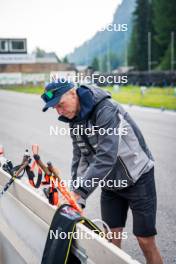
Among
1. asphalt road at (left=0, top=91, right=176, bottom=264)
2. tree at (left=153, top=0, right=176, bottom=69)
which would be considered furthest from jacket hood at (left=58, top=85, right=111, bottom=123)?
tree at (left=153, top=0, right=176, bottom=69)

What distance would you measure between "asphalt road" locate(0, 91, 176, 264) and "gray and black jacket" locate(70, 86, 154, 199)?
1.45 meters

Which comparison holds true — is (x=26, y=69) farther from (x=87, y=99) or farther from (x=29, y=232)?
(x=87, y=99)

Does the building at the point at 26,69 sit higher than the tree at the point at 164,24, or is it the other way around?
the tree at the point at 164,24

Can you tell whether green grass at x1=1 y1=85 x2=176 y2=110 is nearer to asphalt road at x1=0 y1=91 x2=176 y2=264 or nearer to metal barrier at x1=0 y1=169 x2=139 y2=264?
asphalt road at x1=0 y1=91 x2=176 y2=264

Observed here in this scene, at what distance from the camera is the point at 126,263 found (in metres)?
1.87

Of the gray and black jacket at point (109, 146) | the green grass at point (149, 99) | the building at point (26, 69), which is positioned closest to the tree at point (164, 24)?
the building at point (26, 69)

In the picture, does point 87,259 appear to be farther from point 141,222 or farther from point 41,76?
point 41,76

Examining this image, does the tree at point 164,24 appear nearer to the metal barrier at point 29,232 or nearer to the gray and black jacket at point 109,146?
the metal barrier at point 29,232

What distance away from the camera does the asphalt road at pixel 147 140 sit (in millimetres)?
4477

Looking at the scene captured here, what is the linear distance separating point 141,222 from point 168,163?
4.94 metres

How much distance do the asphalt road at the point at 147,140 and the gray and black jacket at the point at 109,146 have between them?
4.77 feet

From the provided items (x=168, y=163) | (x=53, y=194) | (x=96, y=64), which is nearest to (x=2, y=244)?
(x=53, y=194)

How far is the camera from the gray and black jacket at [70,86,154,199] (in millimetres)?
2635

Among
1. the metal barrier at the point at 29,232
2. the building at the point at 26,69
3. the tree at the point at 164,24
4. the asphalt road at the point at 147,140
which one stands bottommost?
the asphalt road at the point at 147,140
